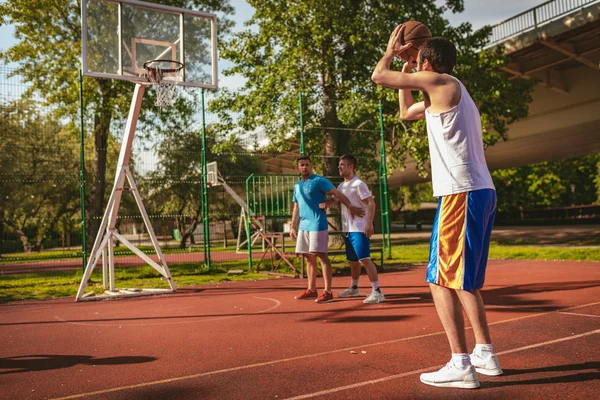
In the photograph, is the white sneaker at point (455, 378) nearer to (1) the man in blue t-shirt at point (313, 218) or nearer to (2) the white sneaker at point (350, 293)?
(1) the man in blue t-shirt at point (313, 218)

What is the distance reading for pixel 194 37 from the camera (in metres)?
10.3

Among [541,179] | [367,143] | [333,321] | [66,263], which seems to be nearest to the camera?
[333,321]

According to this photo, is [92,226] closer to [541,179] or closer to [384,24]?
[384,24]

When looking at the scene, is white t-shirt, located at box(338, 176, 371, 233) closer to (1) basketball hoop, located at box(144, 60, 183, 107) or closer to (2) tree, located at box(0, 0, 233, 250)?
(1) basketball hoop, located at box(144, 60, 183, 107)

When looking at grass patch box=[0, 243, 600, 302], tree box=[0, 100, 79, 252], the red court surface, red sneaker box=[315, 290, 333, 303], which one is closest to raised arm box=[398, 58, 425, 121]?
the red court surface

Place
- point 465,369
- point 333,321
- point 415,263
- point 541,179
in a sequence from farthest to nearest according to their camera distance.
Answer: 1. point 541,179
2. point 415,263
3. point 333,321
4. point 465,369

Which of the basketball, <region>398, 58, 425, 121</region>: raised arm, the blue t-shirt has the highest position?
the basketball

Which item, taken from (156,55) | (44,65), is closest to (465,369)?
(156,55)

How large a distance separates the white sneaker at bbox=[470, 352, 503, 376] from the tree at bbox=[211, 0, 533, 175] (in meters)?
13.4

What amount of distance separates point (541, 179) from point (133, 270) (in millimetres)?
38418

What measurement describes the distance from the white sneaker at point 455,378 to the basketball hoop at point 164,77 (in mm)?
7014

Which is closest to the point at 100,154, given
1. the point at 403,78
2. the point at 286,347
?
the point at 286,347

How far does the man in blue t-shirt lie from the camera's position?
768 cm

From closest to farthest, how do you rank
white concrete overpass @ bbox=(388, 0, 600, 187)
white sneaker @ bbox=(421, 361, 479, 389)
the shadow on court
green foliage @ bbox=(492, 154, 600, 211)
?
white sneaker @ bbox=(421, 361, 479, 389), the shadow on court, white concrete overpass @ bbox=(388, 0, 600, 187), green foliage @ bbox=(492, 154, 600, 211)
